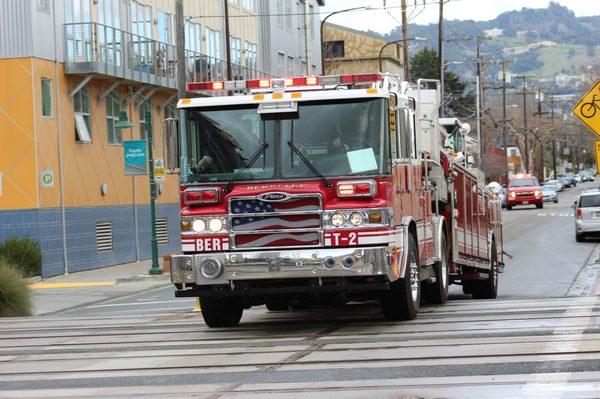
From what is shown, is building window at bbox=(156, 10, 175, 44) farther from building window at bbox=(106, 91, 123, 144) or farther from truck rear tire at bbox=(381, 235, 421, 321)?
truck rear tire at bbox=(381, 235, 421, 321)

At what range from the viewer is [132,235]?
129 ft

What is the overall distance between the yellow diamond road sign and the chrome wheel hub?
9024mm

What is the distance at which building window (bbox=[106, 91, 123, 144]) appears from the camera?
38.2 m

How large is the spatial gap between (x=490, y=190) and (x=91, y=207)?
17567mm

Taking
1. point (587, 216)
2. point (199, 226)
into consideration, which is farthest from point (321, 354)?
point (587, 216)

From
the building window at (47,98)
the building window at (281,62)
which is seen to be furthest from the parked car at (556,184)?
the building window at (47,98)

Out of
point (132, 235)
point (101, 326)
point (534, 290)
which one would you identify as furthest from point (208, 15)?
point (101, 326)

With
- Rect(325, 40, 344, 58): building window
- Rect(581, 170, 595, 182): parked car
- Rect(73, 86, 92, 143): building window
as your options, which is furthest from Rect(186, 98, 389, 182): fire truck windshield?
Rect(581, 170, 595, 182): parked car

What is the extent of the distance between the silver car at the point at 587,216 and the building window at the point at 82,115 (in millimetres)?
17139

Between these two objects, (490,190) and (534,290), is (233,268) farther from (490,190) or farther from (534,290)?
(534,290)

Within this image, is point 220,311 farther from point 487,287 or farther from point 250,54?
point 250,54

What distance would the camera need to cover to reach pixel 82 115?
118ft

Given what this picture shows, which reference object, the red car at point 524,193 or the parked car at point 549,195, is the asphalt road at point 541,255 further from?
the parked car at point 549,195

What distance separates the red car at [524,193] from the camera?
2958 inches
